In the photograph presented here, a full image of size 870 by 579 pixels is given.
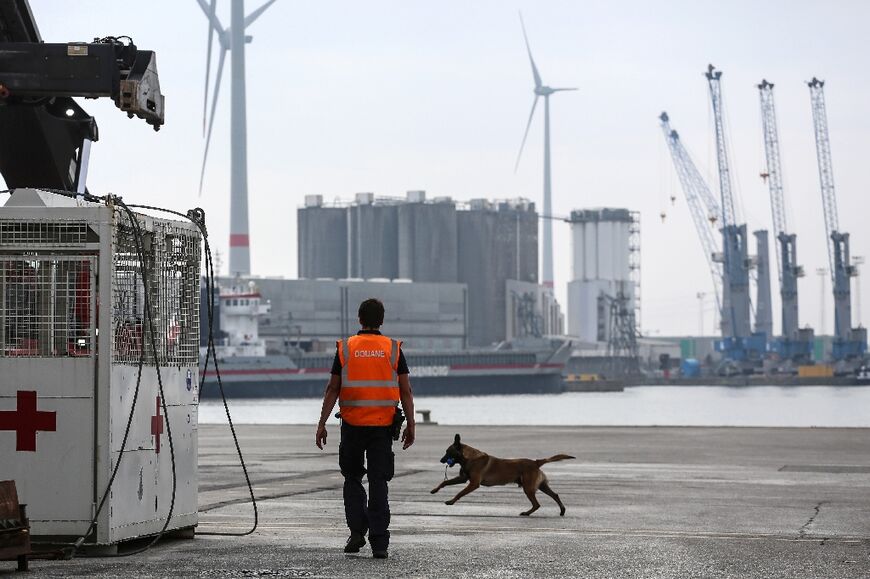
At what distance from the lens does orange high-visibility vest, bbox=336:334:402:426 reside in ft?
36.1

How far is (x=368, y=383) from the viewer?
11.0 meters

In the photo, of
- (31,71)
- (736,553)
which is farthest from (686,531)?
(31,71)

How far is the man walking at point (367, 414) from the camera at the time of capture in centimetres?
1100

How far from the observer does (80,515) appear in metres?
10.7

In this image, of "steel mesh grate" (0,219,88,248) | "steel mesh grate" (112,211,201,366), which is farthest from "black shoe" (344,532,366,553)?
"steel mesh grate" (0,219,88,248)

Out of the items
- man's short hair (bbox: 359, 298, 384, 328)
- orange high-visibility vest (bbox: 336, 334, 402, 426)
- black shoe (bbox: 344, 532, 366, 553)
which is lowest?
black shoe (bbox: 344, 532, 366, 553)

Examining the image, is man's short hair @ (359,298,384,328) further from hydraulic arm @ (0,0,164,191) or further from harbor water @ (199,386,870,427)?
harbor water @ (199,386,870,427)

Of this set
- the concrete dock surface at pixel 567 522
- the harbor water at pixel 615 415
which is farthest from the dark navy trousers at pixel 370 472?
the harbor water at pixel 615 415

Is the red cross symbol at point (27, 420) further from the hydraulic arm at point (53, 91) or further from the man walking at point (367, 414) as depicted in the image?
the hydraulic arm at point (53, 91)

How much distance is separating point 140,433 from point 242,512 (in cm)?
399

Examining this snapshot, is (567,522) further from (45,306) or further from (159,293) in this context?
(45,306)

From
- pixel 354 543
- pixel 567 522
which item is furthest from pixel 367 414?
pixel 567 522

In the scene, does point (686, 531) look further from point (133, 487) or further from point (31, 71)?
point (31, 71)

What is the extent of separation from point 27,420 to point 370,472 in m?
2.45
